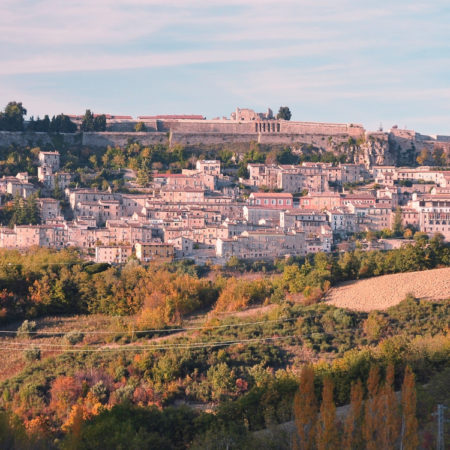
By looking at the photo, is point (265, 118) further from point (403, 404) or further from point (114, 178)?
point (403, 404)

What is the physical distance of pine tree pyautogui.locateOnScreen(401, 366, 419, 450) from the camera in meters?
19.3

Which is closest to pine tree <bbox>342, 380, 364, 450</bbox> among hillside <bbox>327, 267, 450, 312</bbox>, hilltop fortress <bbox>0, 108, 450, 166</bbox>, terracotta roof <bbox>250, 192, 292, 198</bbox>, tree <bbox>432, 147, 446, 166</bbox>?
hillside <bbox>327, 267, 450, 312</bbox>

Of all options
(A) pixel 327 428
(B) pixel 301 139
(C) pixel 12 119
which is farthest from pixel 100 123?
(A) pixel 327 428

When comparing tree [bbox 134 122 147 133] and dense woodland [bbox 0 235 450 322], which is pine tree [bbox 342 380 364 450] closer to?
dense woodland [bbox 0 235 450 322]

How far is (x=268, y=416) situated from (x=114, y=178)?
121 feet

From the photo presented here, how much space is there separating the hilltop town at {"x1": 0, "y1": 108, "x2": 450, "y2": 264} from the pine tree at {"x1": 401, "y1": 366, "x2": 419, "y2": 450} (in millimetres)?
25393

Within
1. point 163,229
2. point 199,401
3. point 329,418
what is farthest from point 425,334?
point 163,229

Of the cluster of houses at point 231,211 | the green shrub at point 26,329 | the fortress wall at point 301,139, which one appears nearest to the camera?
the green shrub at point 26,329

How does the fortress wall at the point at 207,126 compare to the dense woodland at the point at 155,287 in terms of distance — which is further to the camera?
the fortress wall at the point at 207,126

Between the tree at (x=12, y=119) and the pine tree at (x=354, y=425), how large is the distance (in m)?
45.2

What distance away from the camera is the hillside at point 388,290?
31.8m

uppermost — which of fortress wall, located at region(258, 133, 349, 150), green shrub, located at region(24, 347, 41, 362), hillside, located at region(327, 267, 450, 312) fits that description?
fortress wall, located at region(258, 133, 349, 150)

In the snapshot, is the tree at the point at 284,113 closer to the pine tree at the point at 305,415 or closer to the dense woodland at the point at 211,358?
the dense woodland at the point at 211,358

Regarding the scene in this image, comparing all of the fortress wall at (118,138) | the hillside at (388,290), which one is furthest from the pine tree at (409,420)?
the fortress wall at (118,138)
